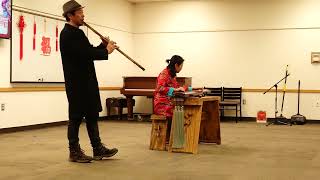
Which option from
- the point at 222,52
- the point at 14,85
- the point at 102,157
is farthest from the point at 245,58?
the point at 102,157

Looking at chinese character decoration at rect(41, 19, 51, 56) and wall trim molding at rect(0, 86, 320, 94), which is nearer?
wall trim molding at rect(0, 86, 320, 94)

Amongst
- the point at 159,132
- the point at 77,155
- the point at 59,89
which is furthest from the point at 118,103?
the point at 77,155

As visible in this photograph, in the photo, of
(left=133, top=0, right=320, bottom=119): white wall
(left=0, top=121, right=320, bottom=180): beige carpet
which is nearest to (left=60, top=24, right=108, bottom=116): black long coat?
(left=0, top=121, right=320, bottom=180): beige carpet

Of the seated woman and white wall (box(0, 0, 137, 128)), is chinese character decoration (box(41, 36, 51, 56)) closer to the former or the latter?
white wall (box(0, 0, 137, 128))

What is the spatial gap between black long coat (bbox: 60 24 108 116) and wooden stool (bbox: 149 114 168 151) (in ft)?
4.16

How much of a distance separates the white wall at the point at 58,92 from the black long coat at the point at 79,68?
365cm

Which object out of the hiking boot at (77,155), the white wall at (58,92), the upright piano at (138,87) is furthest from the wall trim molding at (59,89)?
the hiking boot at (77,155)

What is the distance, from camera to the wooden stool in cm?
620

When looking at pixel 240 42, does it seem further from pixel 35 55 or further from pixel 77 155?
pixel 77 155

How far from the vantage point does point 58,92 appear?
981 cm

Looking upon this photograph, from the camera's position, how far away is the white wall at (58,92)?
27.5ft

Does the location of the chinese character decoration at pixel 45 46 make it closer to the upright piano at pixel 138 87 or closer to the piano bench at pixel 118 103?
the upright piano at pixel 138 87

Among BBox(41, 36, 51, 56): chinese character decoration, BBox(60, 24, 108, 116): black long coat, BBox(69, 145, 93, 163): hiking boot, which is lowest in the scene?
BBox(69, 145, 93, 163): hiking boot

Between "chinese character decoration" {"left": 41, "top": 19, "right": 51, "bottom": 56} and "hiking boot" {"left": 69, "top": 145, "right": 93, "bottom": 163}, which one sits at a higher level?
"chinese character decoration" {"left": 41, "top": 19, "right": 51, "bottom": 56}
